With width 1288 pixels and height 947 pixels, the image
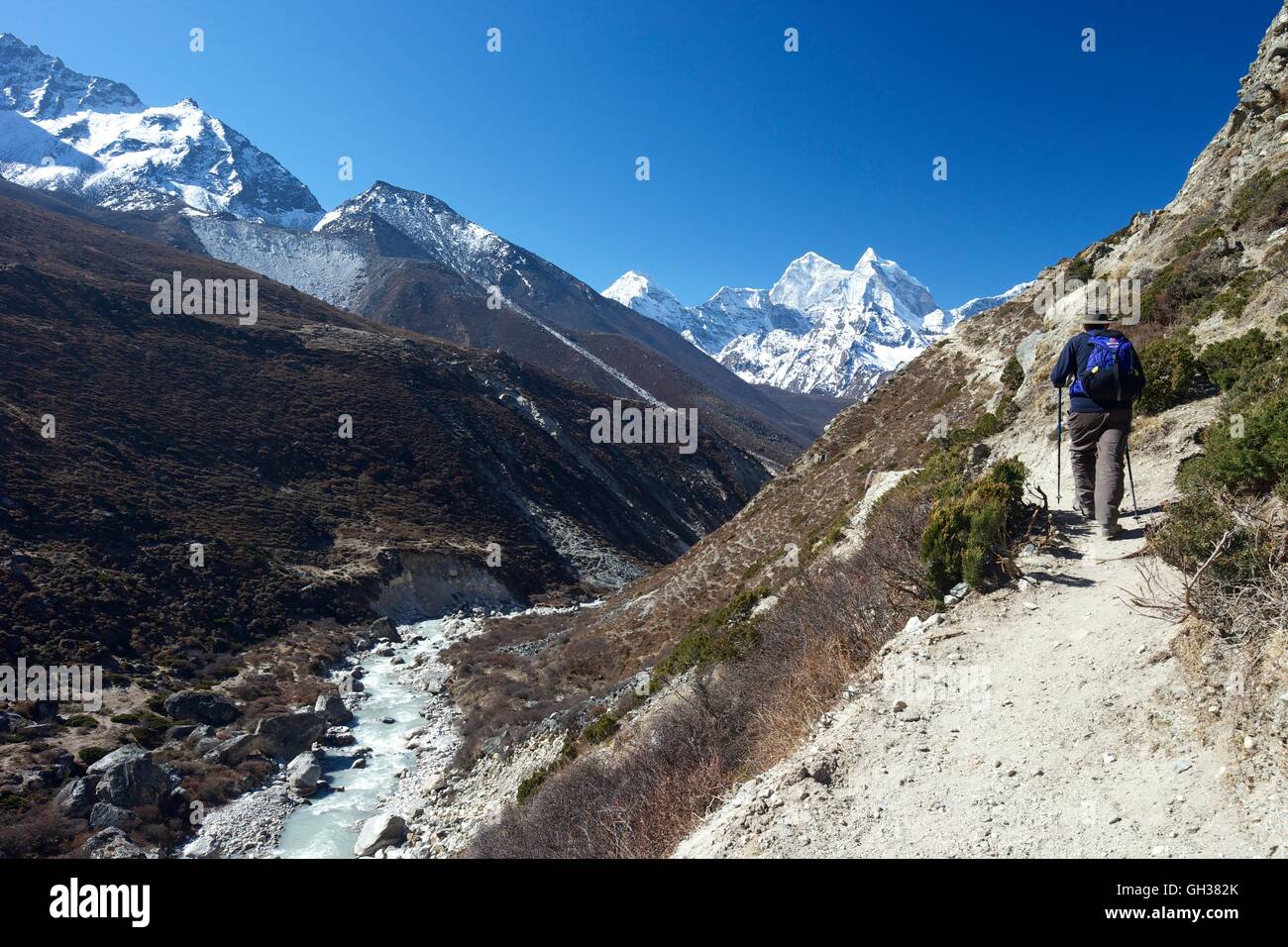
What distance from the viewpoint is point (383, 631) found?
38469mm

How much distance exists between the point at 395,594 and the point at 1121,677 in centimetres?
4378

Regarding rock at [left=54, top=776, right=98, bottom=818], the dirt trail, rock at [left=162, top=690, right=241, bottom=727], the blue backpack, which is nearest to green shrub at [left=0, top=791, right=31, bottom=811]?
rock at [left=54, top=776, right=98, bottom=818]

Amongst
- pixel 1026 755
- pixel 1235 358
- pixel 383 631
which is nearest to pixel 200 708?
pixel 383 631

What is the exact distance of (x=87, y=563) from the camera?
31438mm

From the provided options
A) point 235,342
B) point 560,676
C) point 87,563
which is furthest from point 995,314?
point 235,342

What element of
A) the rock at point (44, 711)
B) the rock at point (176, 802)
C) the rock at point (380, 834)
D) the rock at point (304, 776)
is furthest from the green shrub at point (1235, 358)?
the rock at point (44, 711)

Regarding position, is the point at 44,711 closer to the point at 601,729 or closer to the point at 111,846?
the point at 111,846

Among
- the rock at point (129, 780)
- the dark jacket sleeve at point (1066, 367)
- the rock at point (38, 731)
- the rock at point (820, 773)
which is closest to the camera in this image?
the rock at point (820, 773)

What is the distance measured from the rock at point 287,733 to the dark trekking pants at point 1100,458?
84.7 ft

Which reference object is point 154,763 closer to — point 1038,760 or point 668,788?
point 668,788

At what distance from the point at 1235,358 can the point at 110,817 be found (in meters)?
27.3

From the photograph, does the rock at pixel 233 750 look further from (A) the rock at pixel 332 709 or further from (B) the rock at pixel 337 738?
(A) the rock at pixel 332 709

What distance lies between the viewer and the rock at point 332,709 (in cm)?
2539

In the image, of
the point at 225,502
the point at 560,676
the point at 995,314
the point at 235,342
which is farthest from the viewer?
the point at 235,342
